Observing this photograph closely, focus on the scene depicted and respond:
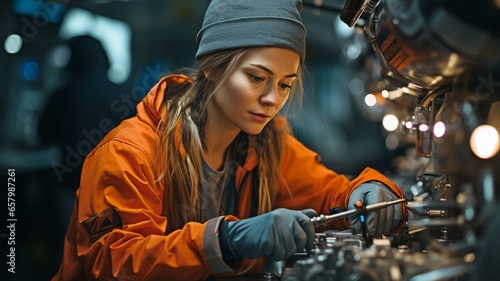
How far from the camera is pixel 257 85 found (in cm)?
195

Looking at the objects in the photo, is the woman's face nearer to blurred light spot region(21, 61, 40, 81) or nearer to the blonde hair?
the blonde hair

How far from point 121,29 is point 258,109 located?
2256mm

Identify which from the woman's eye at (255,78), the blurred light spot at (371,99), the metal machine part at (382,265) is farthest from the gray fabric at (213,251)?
the blurred light spot at (371,99)

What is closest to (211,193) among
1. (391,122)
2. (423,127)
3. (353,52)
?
(423,127)

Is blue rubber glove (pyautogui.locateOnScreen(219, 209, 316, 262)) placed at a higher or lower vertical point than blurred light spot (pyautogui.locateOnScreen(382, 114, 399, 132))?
lower

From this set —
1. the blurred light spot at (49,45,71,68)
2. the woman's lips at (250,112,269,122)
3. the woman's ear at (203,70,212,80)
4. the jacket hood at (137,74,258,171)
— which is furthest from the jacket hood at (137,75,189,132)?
the blurred light spot at (49,45,71,68)

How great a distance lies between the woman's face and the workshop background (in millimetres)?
630

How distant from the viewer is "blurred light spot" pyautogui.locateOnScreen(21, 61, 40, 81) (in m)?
3.48

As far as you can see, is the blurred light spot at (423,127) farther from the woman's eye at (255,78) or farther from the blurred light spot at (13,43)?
the blurred light spot at (13,43)

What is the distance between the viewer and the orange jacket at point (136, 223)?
1.62 m

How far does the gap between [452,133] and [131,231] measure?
→ 2.81 feet

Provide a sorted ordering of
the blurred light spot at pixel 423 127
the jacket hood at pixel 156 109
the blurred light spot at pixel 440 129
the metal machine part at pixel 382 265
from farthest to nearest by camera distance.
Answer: the jacket hood at pixel 156 109, the blurred light spot at pixel 423 127, the blurred light spot at pixel 440 129, the metal machine part at pixel 382 265

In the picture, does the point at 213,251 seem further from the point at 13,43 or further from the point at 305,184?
the point at 13,43

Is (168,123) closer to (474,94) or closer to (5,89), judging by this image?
(474,94)
